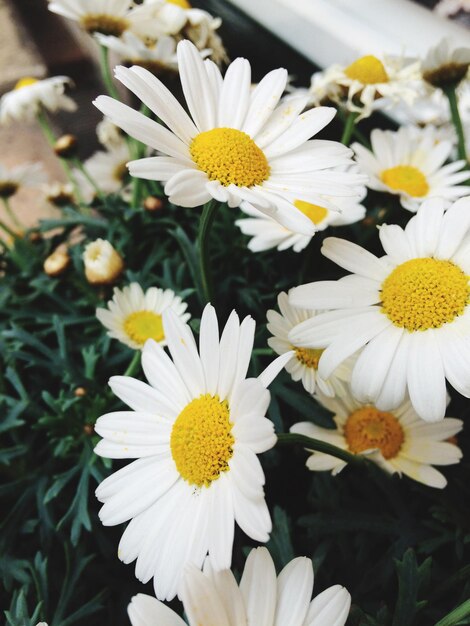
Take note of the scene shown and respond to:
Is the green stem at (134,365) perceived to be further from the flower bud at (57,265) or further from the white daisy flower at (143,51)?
the white daisy flower at (143,51)

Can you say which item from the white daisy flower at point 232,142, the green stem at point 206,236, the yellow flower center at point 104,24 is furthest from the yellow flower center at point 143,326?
the yellow flower center at point 104,24

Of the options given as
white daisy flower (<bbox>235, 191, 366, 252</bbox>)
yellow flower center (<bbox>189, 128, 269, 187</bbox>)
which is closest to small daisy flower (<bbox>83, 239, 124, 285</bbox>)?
white daisy flower (<bbox>235, 191, 366, 252</bbox>)

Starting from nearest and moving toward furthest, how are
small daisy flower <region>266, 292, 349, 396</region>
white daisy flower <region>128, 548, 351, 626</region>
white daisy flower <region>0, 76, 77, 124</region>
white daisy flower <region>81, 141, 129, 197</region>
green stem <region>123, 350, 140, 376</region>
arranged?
white daisy flower <region>128, 548, 351, 626</region> → small daisy flower <region>266, 292, 349, 396</region> → green stem <region>123, 350, 140, 376</region> → white daisy flower <region>0, 76, 77, 124</region> → white daisy flower <region>81, 141, 129, 197</region>

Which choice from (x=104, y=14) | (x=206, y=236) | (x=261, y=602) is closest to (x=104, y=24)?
(x=104, y=14)

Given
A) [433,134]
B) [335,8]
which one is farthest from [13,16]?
[433,134]

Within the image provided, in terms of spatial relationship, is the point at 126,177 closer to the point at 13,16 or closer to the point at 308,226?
the point at 308,226

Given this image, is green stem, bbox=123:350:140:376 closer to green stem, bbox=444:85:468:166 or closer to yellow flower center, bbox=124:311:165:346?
yellow flower center, bbox=124:311:165:346
